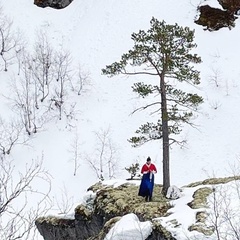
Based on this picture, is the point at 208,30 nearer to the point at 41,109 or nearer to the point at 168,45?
the point at 41,109

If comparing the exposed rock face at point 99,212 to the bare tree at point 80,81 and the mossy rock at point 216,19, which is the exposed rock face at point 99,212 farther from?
the mossy rock at point 216,19

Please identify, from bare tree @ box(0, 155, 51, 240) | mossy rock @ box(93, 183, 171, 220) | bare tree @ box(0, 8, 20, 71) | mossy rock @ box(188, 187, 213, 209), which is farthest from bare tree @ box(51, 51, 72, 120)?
mossy rock @ box(188, 187, 213, 209)

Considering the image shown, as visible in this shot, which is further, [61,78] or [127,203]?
[61,78]

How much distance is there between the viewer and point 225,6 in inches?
1510

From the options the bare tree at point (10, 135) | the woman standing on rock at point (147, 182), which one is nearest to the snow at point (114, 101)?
the bare tree at point (10, 135)

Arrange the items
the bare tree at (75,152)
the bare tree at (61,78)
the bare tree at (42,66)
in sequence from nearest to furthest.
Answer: the bare tree at (75,152), the bare tree at (61,78), the bare tree at (42,66)

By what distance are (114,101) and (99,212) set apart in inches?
767

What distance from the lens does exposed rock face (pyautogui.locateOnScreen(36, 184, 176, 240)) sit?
13445 millimetres

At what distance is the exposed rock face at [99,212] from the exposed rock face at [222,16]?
84.2 feet

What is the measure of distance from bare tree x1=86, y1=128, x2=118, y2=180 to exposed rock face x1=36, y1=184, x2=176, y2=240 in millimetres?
11834

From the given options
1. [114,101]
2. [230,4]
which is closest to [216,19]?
[230,4]

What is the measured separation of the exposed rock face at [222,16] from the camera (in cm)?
Answer: 3822

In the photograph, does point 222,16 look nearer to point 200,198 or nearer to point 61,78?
point 61,78

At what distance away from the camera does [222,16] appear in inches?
1507
